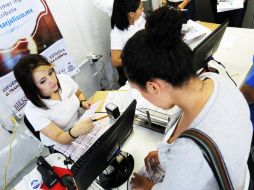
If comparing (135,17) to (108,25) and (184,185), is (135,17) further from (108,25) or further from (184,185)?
(184,185)

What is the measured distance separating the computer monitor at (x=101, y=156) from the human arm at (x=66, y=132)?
309 millimetres

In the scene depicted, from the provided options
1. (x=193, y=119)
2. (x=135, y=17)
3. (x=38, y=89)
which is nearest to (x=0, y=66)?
(x=38, y=89)

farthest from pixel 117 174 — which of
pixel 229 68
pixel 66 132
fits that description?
pixel 229 68

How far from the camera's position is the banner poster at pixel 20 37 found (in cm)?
183

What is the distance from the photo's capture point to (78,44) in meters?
2.53

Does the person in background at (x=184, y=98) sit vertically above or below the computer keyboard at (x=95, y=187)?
above

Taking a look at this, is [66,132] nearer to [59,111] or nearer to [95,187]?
[59,111]

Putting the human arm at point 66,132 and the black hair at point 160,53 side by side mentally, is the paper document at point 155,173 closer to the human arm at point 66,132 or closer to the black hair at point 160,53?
the human arm at point 66,132

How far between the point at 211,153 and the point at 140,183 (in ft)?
1.74

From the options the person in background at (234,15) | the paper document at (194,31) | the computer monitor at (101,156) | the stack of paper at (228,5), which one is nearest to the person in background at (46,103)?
the computer monitor at (101,156)

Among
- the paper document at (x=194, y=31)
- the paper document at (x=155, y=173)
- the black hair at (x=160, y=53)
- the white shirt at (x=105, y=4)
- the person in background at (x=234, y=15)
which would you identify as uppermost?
the black hair at (x=160, y=53)

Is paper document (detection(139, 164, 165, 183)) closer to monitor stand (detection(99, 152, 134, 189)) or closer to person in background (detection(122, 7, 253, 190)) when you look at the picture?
monitor stand (detection(99, 152, 134, 189))

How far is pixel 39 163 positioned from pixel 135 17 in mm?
1496

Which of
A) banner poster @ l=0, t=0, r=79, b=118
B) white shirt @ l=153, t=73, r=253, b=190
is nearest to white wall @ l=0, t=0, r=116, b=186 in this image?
banner poster @ l=0, t=0, r=79, b=118
